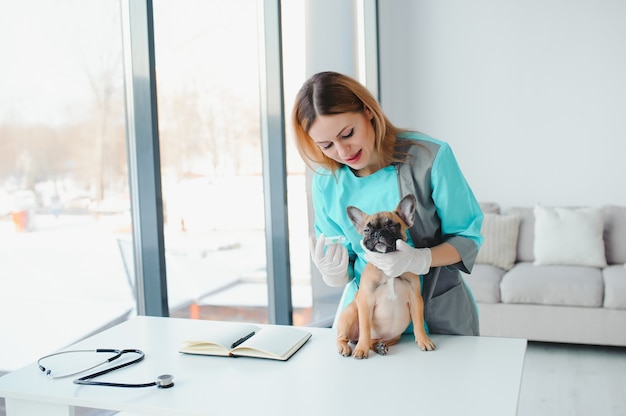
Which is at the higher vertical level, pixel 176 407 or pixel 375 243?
pixel 375 243

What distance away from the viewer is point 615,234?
425 cm

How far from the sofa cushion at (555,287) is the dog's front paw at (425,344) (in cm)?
247

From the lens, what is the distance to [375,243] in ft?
5.07

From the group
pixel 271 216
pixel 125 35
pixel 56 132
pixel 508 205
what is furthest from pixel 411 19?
pixel 56 132

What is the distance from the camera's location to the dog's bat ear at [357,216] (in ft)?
5.31

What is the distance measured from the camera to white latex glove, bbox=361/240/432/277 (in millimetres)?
1544

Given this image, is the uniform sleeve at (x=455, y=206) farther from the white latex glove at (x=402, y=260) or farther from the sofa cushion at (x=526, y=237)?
the sofa cushion at (x=526, y=237)

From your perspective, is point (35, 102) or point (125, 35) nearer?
point (35, 102)

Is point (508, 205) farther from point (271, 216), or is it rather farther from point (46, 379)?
point (46, 379)

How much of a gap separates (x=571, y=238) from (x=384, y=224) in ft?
9.86

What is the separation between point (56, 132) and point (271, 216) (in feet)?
4.58

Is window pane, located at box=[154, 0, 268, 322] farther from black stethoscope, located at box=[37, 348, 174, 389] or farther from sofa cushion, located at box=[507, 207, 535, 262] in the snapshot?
sofa cushion, located at box=[507, 207, 535, 262]

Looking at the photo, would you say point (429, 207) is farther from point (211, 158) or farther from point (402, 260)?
point (211, 158)

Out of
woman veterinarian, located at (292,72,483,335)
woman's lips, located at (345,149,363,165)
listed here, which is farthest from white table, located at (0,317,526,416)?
woman's lips, located at (345,149,363,165)
